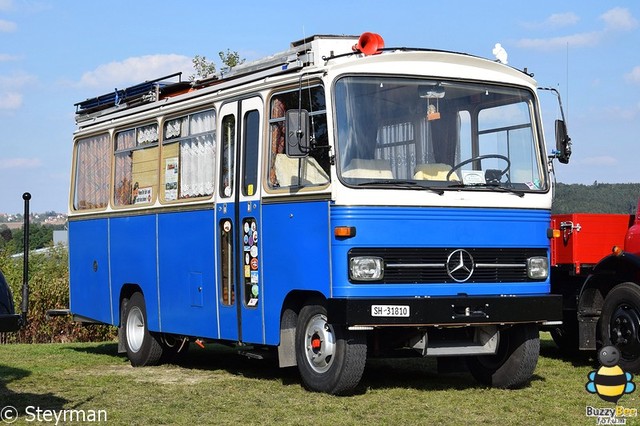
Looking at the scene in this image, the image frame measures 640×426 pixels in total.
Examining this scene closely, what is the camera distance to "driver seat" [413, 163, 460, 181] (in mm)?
10625

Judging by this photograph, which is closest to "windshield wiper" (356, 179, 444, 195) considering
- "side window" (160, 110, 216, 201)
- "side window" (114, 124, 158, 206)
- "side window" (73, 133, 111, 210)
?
"side window" (160, 110, 216, 201)

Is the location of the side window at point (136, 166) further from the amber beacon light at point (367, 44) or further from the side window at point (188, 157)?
the amber beacon light at point (367, 44)

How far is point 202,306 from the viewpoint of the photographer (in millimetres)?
12641

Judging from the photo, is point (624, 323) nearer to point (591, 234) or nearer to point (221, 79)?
point (591, 234)

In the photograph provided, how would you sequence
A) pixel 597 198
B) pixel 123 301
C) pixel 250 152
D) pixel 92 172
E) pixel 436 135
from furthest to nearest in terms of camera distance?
pixel 597 198 < pixel 92 172 < pixel 123 301 < pixel 250 152 < pixel 436 135

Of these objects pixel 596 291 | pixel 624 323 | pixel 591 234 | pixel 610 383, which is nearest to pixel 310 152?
pixel 610 383

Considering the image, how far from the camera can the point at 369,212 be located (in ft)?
33.4

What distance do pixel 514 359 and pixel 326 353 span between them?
1885mm

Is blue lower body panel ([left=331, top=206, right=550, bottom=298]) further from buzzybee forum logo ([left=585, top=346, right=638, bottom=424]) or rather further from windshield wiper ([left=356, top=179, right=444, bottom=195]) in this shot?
buzzybee forum logo ([left=585, top=346, right=638, bottom=424])

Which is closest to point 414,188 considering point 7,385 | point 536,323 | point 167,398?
point 536,323

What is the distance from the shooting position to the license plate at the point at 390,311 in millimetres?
10039

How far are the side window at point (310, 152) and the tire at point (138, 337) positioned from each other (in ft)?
11.9

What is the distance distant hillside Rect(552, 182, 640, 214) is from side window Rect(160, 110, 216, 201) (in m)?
3.70

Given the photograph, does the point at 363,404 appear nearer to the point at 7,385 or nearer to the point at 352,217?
the point at 352,217
